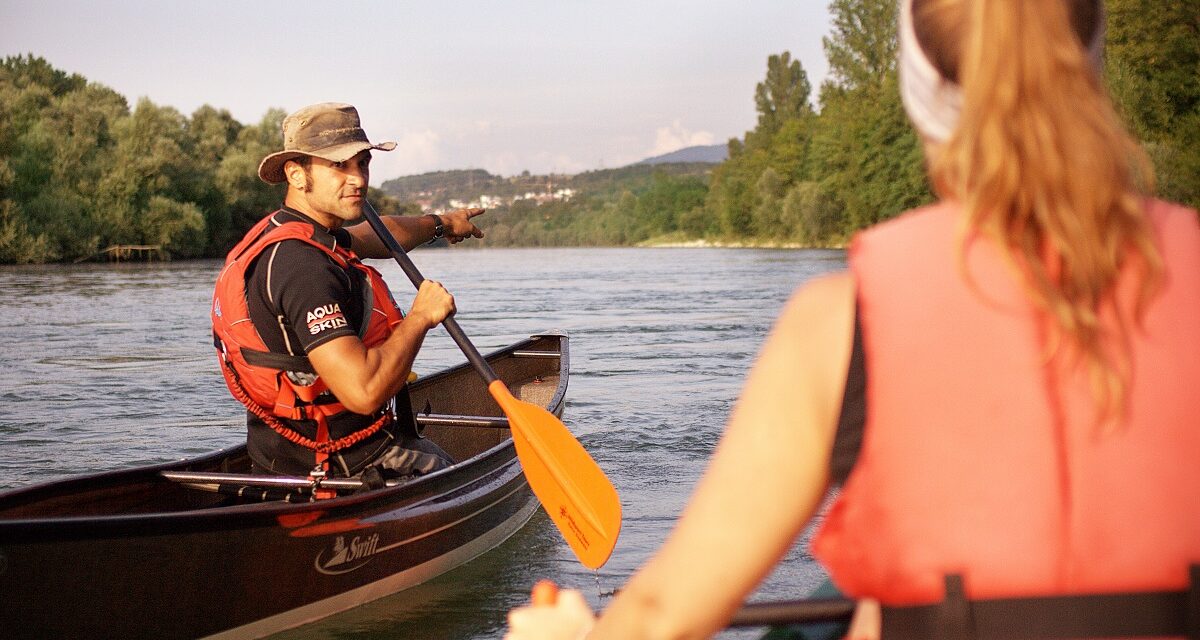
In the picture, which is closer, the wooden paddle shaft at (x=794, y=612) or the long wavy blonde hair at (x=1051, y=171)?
the long wavy blonde hair at (x=1051, y=171)

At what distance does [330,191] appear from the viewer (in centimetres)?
416

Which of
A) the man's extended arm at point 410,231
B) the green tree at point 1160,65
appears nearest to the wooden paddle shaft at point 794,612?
the man's extended arm at point 410,231

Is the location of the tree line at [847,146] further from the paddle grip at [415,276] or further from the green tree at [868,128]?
the paddle grip at [415,276]

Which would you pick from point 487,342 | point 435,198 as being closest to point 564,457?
point 487,342

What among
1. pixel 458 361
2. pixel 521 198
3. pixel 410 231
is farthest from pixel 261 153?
pixel 521 198

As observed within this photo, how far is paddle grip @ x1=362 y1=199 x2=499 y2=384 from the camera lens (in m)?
4.87

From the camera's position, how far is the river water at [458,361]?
205 inches

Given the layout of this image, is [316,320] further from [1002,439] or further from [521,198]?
[521,198]

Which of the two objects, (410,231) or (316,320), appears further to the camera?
(410,231)

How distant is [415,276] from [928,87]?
4111 millimetres

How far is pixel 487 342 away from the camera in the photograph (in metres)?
14.5

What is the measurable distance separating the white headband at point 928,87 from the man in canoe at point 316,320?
9.89 ft

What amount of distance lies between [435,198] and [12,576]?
6735 inches

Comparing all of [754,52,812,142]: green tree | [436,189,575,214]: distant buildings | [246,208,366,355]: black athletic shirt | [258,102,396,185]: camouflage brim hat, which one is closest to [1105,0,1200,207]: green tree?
[258,102,396,185]: camouflage brim hat
